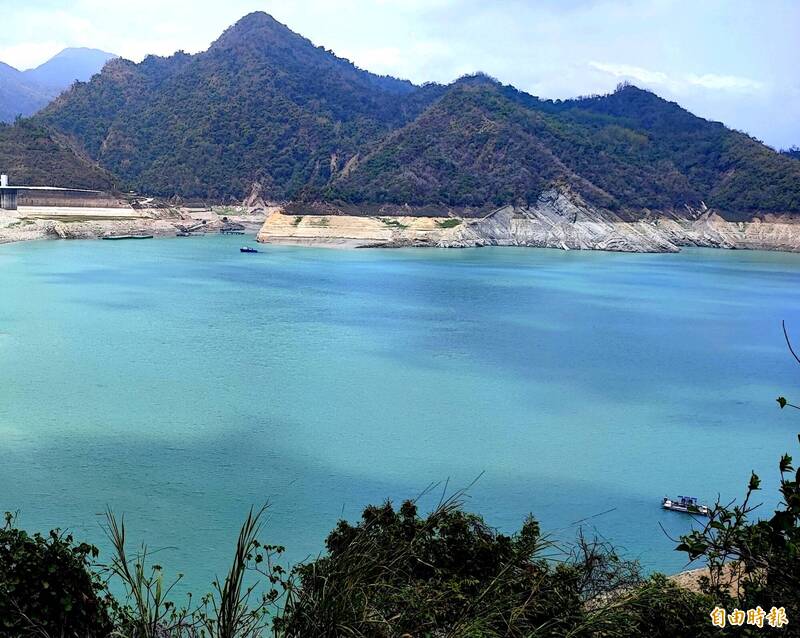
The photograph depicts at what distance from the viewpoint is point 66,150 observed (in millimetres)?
75000

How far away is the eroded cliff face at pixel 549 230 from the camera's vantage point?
210 ft

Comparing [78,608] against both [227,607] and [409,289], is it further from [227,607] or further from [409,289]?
[409,289]

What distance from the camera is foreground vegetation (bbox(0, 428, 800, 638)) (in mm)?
3629

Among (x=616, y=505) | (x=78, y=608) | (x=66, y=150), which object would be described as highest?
(x=66, y=150)

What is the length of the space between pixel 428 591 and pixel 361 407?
437 inches

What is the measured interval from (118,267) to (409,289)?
56.3 feet

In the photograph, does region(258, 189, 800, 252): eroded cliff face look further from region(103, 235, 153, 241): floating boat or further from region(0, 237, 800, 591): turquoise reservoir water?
region(0, 237, 800, 591): turquoise reservoir water

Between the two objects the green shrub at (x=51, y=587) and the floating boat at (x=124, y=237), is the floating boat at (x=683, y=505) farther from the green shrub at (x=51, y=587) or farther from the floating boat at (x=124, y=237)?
the floating boat at (x=124, y=237)

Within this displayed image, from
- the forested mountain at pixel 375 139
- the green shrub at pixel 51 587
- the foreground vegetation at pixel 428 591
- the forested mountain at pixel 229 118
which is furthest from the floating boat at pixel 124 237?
the green shrub at pixel 51 587

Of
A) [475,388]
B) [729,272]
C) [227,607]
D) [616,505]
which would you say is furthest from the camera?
[729,272]

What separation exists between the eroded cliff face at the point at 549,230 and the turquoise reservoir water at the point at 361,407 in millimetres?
28445

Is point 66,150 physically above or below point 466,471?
above

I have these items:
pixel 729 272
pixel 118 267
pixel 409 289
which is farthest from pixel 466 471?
pixel 729 272

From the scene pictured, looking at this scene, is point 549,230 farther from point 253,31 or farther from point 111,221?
point 253,31
